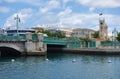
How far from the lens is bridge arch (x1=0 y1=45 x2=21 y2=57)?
86.5 m

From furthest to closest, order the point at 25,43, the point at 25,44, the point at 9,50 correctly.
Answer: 1. the point at 9,50
2. the point at 25,43
3. the point at 25,44

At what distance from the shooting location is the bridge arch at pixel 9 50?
86.5m

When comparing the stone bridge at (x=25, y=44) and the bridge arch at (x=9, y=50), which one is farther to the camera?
the bridge arch at (x=9, y=50)

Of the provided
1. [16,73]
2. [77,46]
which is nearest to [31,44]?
[77,46]

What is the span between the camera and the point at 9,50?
95250mm

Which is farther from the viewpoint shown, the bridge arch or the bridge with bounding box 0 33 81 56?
the bridge arch

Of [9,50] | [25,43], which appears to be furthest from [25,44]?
[9,50]

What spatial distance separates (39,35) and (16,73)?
3941 cm

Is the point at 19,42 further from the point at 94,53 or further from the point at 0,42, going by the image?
the point at 94,53

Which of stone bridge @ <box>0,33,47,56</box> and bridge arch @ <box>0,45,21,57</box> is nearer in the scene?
stone bridge @ <box>0,33,47,56</box>

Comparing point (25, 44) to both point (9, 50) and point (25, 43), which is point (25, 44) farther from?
point (9, 50)

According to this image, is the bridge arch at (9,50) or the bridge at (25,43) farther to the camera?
the bridge arch at (9,50)

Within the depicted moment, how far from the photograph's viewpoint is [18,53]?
295 ft

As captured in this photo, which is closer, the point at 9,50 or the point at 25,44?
the point at 25,44
